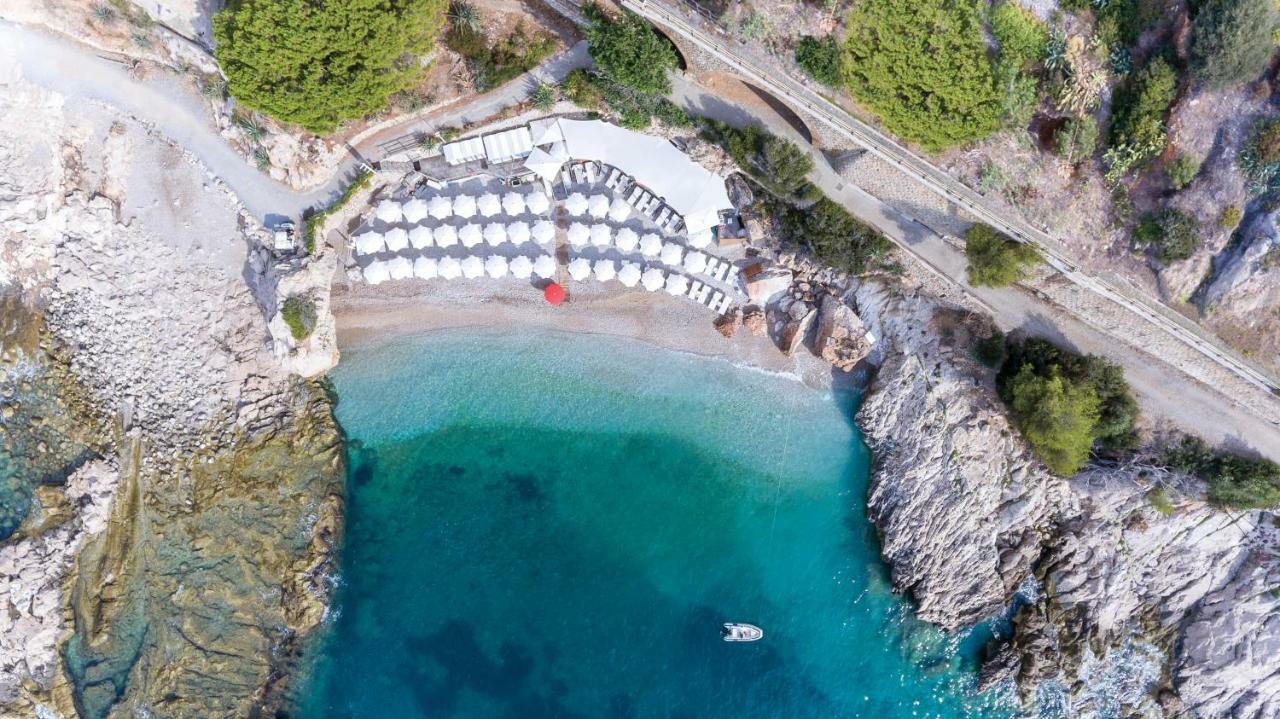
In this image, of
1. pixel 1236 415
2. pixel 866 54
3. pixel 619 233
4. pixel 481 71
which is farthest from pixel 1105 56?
pixel 481 71

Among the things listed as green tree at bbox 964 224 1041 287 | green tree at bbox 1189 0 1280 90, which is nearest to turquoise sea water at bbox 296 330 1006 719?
green tree at bbox 964 224 1041 287

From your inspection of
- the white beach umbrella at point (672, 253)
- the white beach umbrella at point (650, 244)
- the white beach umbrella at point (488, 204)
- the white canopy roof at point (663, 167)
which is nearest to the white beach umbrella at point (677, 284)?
the white beach umbrella at point (672, 253)

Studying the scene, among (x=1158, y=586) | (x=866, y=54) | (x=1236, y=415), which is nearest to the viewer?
(x=866, y=54)

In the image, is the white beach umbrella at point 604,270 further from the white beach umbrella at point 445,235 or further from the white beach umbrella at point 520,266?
the white beach umbrella at point 445,235

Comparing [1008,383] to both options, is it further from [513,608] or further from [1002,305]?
[513,608]

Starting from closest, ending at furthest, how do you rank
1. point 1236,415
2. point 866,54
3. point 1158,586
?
1. point 866,54
2. point 1236,415
3. point 1158,586

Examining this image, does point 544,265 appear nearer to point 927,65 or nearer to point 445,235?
point 445,235

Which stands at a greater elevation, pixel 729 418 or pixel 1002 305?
pixel 1002 305
